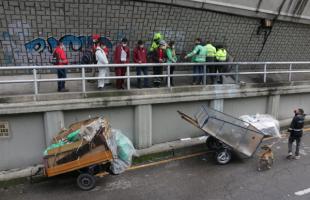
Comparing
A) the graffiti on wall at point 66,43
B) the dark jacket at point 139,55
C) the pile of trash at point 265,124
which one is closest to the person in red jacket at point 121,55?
the dark jacket at point 139,55

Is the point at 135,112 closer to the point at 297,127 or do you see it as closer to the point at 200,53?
the point at 200,53

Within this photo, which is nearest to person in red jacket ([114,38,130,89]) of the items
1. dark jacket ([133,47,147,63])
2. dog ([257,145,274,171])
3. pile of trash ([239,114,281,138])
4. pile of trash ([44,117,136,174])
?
dark jacket ([133,47,147,63])

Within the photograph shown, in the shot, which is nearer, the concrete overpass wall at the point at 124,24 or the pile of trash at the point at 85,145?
the pile of trash at the point at 85,145

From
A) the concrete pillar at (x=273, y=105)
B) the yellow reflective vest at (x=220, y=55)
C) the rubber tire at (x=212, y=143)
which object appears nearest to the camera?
the rubber tire at (x=212, y=143)

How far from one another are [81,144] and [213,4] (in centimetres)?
827

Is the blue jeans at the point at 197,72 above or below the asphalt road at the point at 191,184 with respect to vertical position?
above

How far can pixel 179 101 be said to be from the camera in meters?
10.0

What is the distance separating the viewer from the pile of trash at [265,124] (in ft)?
35.3

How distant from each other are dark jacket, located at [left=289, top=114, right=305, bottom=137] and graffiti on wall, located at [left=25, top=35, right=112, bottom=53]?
698 cm

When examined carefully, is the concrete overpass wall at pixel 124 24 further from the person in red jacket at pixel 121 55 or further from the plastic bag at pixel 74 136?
the plastic bag at pixel 74 136

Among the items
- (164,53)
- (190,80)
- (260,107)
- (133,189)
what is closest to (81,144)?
(133,189)

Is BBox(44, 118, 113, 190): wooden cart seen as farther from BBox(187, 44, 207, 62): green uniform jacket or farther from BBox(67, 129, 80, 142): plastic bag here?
BBox(187, 44, 207, 62): green uniform jacket

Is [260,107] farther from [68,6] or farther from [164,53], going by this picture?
[68,6]

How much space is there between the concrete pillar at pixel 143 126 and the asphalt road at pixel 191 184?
128 centimetres
